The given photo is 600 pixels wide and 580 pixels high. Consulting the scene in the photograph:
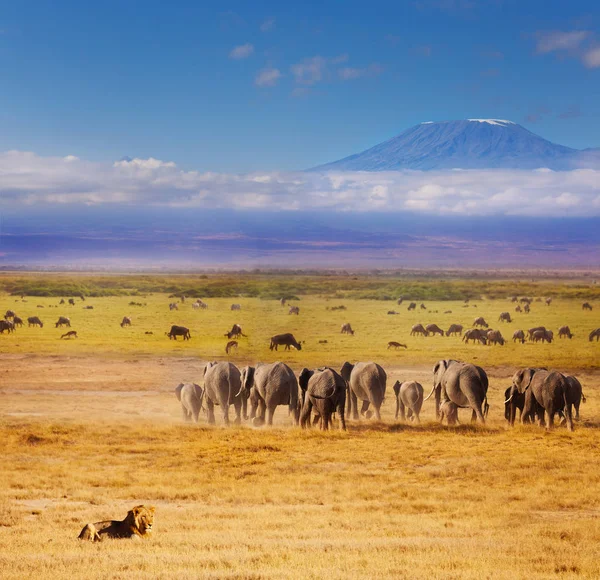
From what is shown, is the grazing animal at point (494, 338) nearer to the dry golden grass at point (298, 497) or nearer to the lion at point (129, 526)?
the dry golden grass at point (298, 497)

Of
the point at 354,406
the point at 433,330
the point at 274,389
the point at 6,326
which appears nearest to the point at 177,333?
the point at 6,326

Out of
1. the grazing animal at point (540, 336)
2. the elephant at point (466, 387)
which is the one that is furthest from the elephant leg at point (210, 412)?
the grazing animal at point (540, 336)

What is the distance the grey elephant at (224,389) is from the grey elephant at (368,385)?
331cm

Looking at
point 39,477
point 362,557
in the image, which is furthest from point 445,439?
point 362,557

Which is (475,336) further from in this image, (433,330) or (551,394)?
(551,394)

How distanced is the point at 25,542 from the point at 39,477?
597 centimetres

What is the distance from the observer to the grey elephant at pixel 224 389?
89.9 feet

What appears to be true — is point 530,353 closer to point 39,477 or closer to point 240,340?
point 240,340

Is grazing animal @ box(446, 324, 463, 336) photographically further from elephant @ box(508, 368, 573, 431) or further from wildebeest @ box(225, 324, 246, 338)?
elephant @ box(508, 368, 573, 431)

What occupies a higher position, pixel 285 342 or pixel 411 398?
pixel 411 398

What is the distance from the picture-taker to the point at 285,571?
39.3 feet

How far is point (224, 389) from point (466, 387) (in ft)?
22.8

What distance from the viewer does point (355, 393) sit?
28.1 meters

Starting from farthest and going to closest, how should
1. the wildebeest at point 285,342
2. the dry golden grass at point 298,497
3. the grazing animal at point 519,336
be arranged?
the grazing animal at point 519,336 → the wildebeest at point 285,342 → the dry golden grass at point 298,497
